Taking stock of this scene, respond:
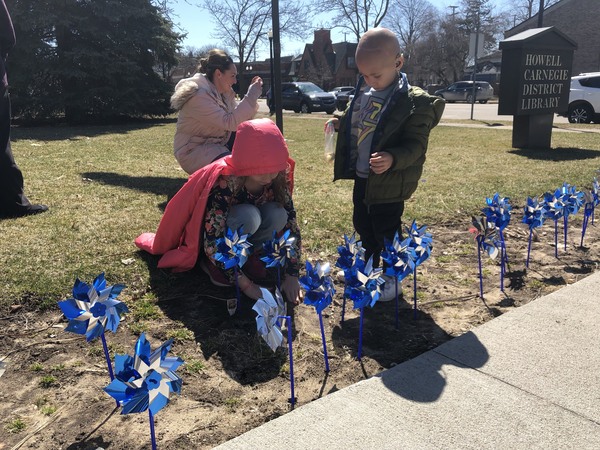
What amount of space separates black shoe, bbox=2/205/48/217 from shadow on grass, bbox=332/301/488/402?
330 centimetres

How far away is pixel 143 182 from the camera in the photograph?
6.65 meters

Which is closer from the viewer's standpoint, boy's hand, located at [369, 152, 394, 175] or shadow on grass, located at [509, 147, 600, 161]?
boy's hand, located at [369, 152, 394, 175]

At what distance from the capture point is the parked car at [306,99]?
26281mm

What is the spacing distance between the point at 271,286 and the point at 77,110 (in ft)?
49.4

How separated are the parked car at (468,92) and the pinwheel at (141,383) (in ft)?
117

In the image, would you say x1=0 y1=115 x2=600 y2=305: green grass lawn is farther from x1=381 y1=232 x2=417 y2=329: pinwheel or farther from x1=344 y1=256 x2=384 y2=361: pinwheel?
x1=344 y1=256 x2=384 y2=361: pinwheel

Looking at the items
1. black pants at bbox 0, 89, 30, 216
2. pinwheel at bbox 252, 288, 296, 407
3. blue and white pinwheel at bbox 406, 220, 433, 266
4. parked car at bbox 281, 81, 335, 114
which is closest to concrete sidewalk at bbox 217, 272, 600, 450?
pinwheel at bbox 252, 288, 296, 407

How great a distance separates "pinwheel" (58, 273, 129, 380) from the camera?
2061 millimetres

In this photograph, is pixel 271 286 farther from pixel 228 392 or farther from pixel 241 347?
pixel 228 392

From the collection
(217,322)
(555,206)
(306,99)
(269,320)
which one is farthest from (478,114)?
(269,320)

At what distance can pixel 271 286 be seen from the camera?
11.4ft

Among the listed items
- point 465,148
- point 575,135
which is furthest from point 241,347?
point 575,135

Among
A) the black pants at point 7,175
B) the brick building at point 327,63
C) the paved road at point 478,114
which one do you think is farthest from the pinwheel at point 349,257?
the brick building at point 327,63

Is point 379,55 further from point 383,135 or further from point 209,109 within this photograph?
point 209,109
